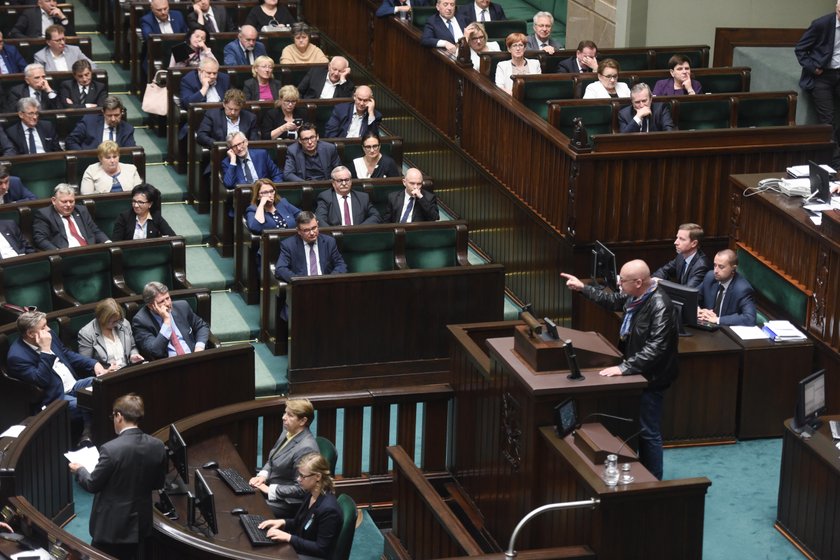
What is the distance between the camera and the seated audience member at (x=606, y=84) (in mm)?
9445

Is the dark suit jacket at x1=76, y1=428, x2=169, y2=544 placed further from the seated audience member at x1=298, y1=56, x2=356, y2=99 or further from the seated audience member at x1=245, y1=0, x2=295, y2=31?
the seated audience member at x1=245, y1=0, x2=295, y2=31

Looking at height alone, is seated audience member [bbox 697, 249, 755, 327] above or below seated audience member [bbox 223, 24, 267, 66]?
below

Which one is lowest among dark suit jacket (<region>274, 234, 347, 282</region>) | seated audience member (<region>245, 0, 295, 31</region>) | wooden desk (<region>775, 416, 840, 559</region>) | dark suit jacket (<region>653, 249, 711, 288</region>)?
wooden desk (<region>775, 416, 840, 559</region>)

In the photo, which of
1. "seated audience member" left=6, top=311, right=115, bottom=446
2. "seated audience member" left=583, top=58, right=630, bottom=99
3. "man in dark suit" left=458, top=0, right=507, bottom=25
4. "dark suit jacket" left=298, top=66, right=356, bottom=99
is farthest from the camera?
"man in dark suit" left=458, top=0, right=507, bottom=25

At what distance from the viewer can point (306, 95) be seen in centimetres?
1046

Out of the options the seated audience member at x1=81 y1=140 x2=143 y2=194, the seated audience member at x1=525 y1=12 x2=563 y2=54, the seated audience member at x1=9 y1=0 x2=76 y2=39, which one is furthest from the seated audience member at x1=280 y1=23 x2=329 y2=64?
the seated audience member at x1=81 y1=140 x2=143 y2=194

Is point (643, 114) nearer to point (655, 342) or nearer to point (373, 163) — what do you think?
point (373, 163)

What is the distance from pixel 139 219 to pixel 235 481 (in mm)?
2754

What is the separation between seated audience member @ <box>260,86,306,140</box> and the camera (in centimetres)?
966

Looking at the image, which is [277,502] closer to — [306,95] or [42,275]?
[42,275]

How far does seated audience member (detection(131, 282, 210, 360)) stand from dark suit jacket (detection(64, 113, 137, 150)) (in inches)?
93.8

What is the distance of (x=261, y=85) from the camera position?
33.5ft

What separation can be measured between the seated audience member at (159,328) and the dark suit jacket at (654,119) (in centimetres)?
309

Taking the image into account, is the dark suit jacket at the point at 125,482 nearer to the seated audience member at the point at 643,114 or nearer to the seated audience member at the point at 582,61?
the seated audience member at the point at 643,114
